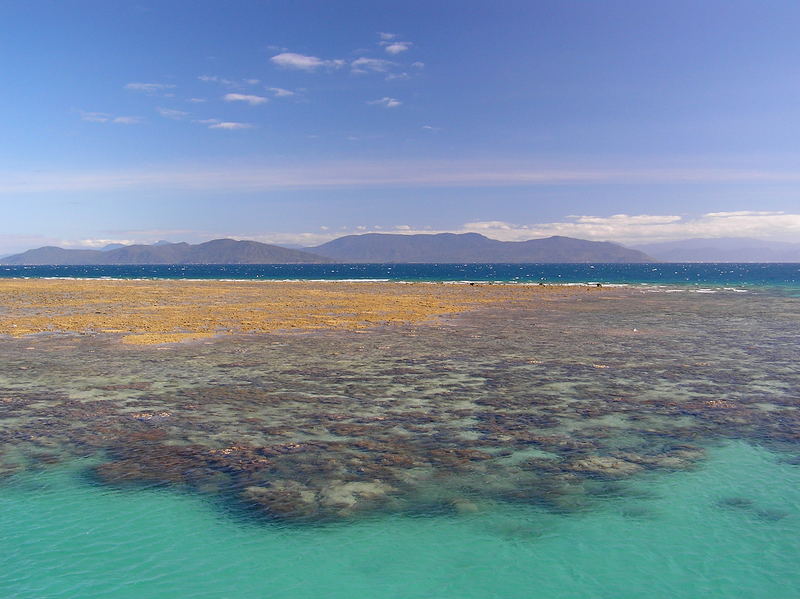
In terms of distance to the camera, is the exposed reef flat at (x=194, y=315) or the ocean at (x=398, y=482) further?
the exposed reef flat at (x=194, y=315)

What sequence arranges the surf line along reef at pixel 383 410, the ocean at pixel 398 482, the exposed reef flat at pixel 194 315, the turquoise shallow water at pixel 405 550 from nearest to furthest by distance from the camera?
1. the turquoise shallow water at pixel 405 550
2. the ocean at pixel 398 482
3. the surf line along reef at pixel 383 410
4. the exposed reef flat at pixel 194 315

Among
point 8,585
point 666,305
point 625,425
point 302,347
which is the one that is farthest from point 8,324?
point 666,305

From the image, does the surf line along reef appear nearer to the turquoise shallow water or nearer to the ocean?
the ocean

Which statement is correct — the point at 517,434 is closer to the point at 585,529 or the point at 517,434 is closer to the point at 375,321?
the point at 585,529

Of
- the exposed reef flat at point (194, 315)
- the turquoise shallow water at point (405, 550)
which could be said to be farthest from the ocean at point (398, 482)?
the exposed reef flat at point (194, 315)

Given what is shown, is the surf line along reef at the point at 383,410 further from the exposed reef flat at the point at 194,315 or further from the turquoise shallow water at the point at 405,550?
the exposed reef flat at the point at 194,315

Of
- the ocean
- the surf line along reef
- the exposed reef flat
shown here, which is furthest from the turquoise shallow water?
the exposed reef flat

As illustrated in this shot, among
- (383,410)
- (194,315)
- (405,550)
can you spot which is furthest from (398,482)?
(194,315)
